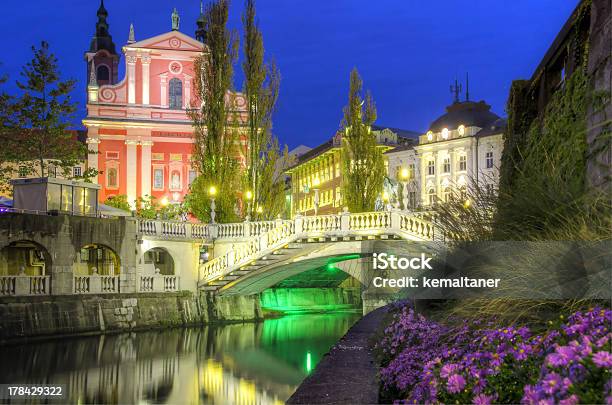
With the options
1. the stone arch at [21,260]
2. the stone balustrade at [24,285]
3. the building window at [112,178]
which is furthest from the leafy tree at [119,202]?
the stone balustrade at [24,285]

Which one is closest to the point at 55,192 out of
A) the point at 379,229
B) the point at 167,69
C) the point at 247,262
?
the point at 247,262

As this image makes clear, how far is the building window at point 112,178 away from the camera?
49125 mm

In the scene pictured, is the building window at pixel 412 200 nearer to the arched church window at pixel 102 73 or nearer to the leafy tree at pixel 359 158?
the leafy tree at pixel 359 158

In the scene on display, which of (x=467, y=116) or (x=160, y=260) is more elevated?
(x=467, y=116)

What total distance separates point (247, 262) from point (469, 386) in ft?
79.2

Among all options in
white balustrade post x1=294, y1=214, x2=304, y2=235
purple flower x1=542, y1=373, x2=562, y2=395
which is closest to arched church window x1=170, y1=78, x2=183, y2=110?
white balustrade post x1=294, y1=214, x2=304, y2=235

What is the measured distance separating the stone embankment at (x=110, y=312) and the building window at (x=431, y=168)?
38741mm

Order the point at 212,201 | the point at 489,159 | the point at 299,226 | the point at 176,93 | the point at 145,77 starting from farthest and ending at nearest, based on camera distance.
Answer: the point at 489,159 → the point at 176,93 → the point at 145,77 → the point at 212,201 → the point at 299,226

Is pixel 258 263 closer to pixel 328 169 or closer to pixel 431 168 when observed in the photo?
pixel 431 168

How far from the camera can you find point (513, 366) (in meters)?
5.04

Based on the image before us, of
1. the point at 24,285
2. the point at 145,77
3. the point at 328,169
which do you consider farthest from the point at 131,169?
the point at 328,169

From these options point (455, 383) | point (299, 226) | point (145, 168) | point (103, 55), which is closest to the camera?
point (455, 383)

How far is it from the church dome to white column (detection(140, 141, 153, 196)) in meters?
28.4

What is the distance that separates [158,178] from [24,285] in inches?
1096
